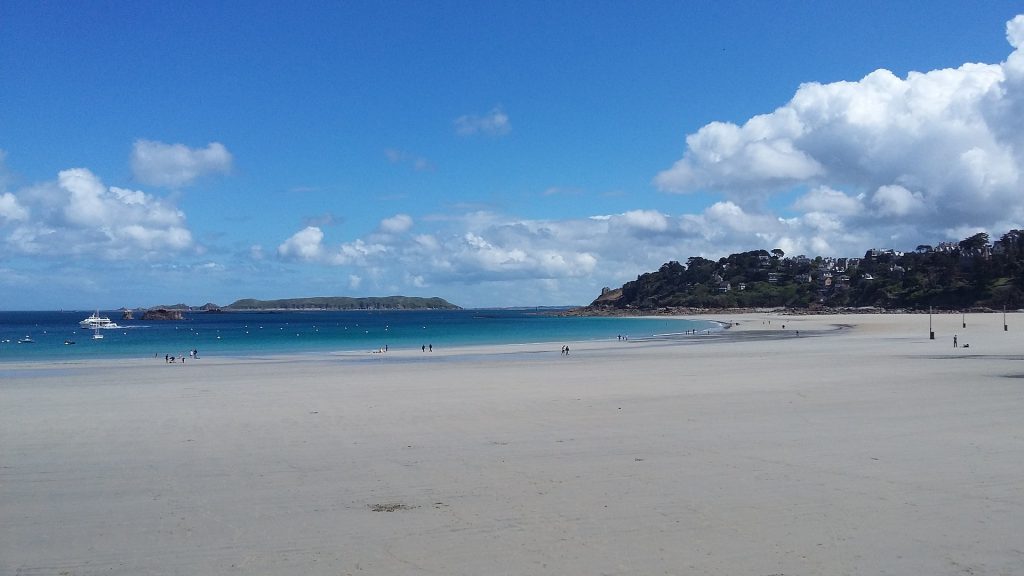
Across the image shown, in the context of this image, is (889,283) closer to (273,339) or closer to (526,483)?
(273,339)

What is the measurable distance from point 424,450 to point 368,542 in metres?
4.58

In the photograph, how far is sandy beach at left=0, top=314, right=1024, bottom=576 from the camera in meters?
6.61

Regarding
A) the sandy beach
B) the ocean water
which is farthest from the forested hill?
the sandy beach

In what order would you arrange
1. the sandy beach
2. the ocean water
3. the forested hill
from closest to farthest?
the sandy beach → the ocean water → the forested hill

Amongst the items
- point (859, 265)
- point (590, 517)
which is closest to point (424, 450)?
point (590, 517)

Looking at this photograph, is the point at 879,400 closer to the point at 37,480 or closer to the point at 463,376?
the point at 463,376

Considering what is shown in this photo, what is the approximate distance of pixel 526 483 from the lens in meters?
9.25

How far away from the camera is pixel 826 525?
7293 millimetres

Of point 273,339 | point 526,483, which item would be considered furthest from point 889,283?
point 526,483

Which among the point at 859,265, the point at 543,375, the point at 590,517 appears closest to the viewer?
the point at 590,517

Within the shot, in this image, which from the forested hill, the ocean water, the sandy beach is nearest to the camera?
the sandy beach

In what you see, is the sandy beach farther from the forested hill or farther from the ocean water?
the forested hill

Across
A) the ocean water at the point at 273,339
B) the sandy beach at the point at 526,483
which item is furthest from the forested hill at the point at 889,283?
the sandy beach at the point at 526,483

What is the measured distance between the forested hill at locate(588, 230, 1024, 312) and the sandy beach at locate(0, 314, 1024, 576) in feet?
290
